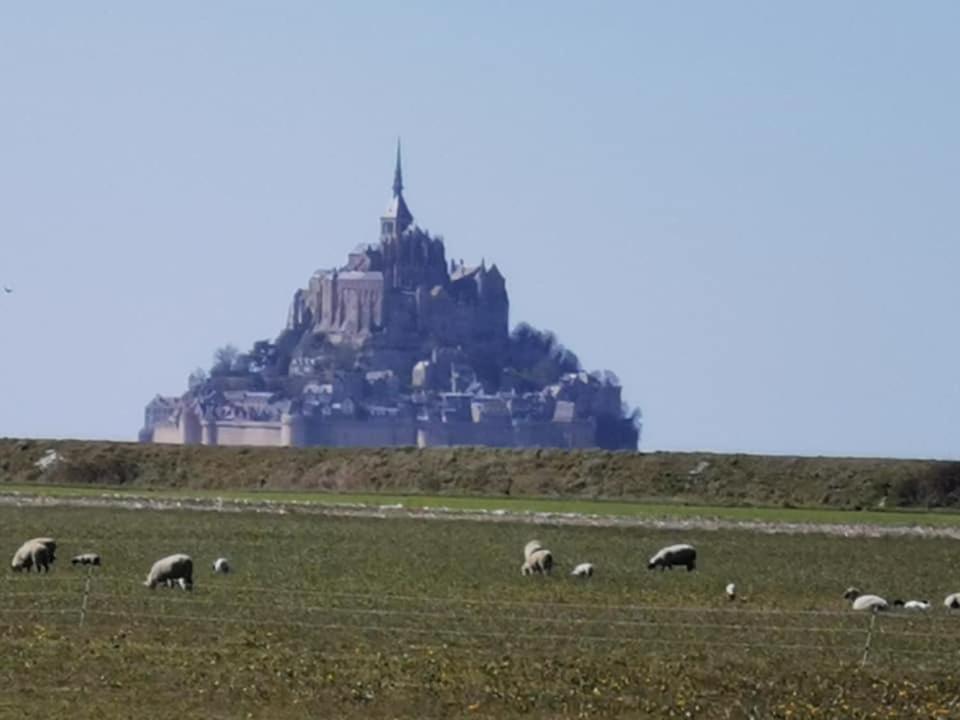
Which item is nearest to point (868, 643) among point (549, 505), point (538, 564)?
point (538, 564)

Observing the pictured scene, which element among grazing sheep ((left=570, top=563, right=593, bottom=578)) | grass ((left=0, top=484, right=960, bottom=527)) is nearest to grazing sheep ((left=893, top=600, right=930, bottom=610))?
grazing sheep ((left=570, top=563, right=593, bottom=578))

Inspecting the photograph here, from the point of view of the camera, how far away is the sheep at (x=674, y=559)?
51.7 meters

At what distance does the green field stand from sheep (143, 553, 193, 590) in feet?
1.58

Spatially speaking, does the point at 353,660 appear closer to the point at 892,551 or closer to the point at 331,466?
the point at 892,551

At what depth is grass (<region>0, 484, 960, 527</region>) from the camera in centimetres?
7725

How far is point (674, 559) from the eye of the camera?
51.9 meters

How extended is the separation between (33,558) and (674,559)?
12652mm

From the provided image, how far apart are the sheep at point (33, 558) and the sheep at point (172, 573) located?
4.14m

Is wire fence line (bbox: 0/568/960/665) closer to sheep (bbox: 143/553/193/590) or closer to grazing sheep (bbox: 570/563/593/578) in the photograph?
sheep (bbox: 143/553/193/590)

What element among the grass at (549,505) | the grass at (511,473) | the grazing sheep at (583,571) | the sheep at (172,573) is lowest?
the sheep at (172,573)

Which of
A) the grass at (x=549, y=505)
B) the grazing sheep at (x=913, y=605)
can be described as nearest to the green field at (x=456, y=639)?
the grazing sheep at (x=913, y=605)

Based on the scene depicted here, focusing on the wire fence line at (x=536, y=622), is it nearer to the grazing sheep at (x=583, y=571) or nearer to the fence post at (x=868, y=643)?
the fence post at (x=868, y=643)

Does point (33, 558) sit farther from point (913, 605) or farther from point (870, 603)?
point (913, 605)

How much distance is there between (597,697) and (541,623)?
726 centimetres
